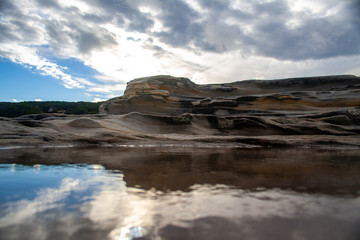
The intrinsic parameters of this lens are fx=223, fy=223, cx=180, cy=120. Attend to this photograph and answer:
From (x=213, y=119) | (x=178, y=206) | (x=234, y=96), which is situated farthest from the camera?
(x=234, y=96)

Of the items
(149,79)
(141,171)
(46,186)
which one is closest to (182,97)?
(149,79)

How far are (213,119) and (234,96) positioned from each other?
9.84 ft

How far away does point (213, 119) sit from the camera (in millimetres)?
8930

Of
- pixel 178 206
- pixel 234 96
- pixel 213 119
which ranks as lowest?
pixel 178 206

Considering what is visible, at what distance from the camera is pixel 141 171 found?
2.45 m

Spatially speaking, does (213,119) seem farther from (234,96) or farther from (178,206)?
(178,206)

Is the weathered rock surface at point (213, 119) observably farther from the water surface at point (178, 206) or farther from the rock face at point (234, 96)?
the water surface at point (178, 206)

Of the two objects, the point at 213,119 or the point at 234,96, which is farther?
the point at 234,96

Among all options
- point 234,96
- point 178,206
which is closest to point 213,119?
point 234,96

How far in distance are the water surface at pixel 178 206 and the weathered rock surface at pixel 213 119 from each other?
4.04m

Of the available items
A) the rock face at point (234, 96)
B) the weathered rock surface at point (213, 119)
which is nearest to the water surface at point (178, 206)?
the weathered rock surface at point (213, 119)

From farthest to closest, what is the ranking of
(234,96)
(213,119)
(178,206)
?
(234,96) < (213,119) < (178,206)

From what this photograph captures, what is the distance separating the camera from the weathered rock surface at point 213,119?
621 centimetres

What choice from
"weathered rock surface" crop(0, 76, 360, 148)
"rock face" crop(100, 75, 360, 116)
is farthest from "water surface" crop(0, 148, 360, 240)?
"rock face" crop(100, 75, 360, 116)
